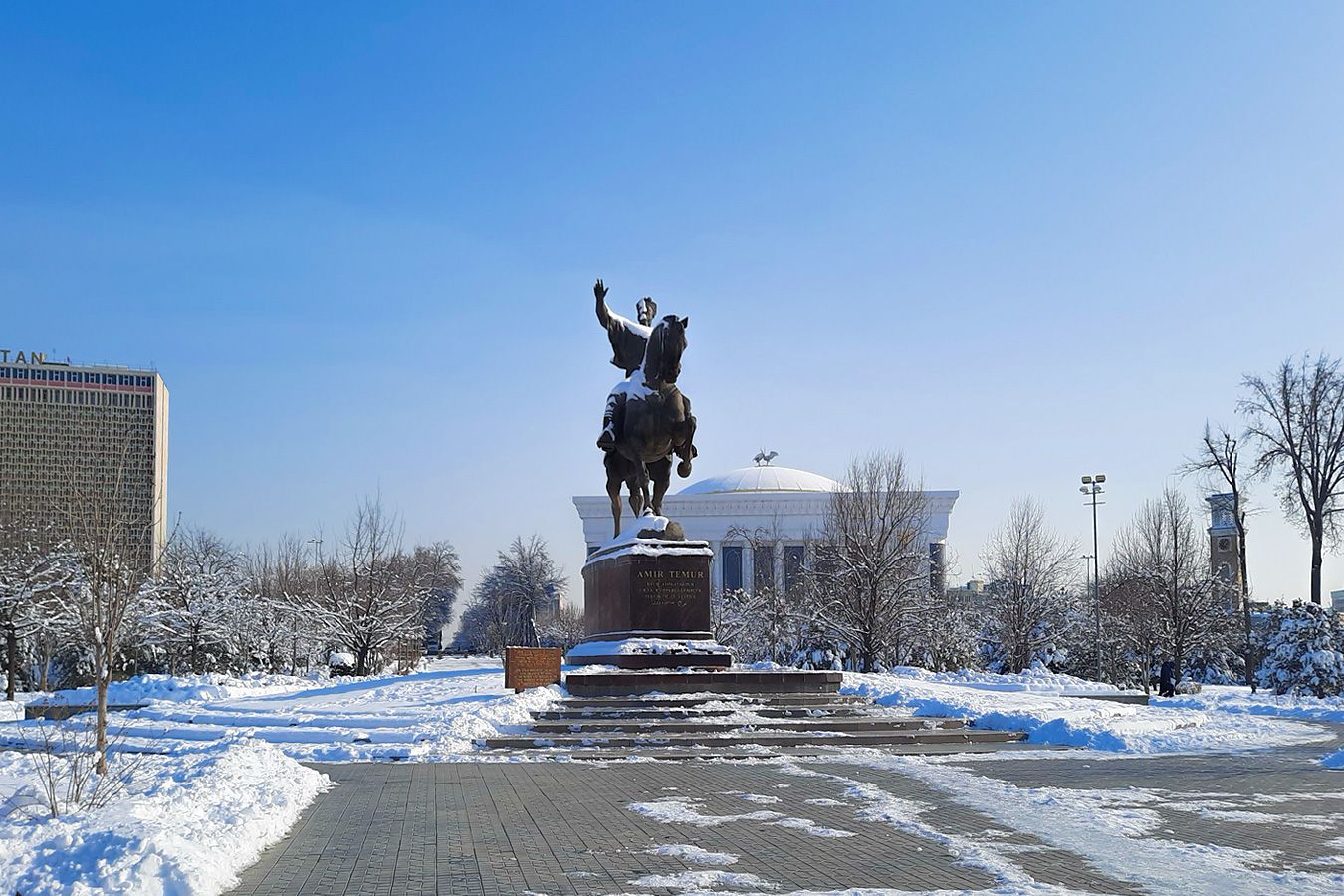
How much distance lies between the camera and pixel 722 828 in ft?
29.2

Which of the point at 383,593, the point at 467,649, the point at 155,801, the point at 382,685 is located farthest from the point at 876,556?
the point at 467,649

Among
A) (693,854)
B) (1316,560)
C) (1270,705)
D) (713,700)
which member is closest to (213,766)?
(693,854)

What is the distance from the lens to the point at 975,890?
6.78 m

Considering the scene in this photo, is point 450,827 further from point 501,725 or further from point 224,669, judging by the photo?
point 224,669

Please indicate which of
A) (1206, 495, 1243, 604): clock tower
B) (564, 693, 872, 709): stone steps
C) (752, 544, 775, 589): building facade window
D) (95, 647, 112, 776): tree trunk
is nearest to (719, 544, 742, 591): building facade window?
(752, 544, 775, 589): building facade window

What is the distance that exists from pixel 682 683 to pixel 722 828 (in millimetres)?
8713

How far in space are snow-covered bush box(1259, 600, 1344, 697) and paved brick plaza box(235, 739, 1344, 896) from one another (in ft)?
53.6

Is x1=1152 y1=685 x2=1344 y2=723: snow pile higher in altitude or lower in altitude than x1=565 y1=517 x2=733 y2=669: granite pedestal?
lower

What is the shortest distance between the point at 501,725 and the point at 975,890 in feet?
30.8

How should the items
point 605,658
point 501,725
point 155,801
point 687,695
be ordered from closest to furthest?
point 155,801
point 501,725
point 687,695
point 605,658

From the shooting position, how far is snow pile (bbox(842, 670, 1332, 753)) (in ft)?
50.6

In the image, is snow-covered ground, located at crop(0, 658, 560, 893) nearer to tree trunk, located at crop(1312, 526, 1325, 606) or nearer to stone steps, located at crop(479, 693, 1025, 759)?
stone steps, located at crop(479, 693, 1025, 759)

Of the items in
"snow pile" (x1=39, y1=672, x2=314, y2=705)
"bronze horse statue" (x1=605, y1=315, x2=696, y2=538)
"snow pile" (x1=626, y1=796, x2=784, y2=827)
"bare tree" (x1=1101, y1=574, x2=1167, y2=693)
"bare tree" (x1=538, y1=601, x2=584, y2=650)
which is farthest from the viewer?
"bare tree" (x1=538, y1=601, x2=584, y2=650)

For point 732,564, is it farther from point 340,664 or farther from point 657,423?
point 657,423
